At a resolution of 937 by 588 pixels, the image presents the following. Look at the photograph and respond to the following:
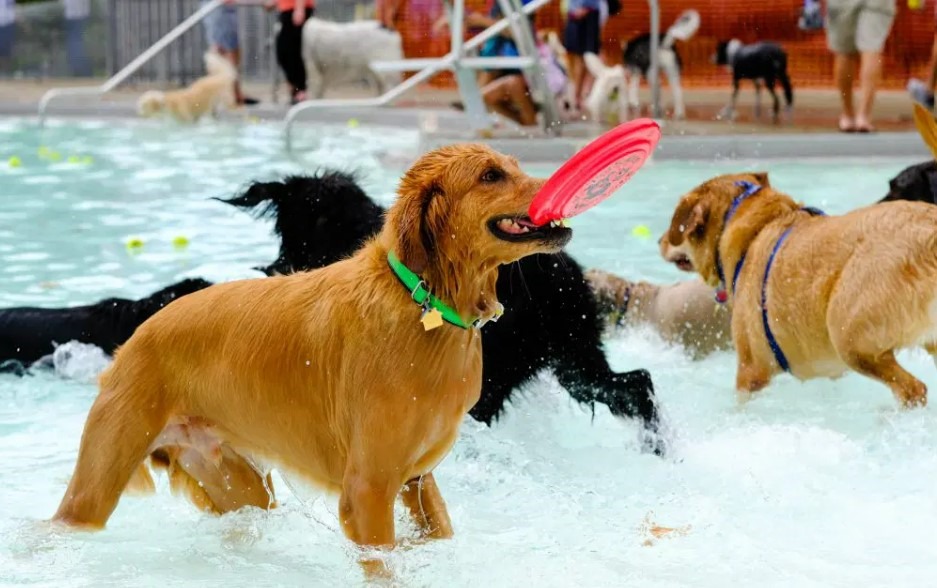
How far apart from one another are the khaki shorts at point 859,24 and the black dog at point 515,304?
9.14m

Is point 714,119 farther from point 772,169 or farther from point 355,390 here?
point 355,390

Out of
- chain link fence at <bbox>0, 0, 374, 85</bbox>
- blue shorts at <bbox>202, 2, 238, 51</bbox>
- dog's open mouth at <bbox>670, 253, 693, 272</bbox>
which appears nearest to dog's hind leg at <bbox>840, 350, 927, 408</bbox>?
dog's open mouth at <bbox>670, 253, 693, 272</bbox>

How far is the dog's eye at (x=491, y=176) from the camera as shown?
3477 millimetres

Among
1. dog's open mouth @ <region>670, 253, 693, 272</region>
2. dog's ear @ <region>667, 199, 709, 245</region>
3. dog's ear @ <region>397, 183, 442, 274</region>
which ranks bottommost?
dog's open mouth @ <region>670, 253, 693, 272</region>

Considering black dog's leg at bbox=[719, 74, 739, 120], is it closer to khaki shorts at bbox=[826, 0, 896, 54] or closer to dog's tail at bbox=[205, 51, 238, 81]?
khaki shorts at bbox=[826, 0, 896, 54]

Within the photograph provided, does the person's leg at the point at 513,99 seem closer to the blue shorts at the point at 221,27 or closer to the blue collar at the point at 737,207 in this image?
the blue shorts at the point at 221,27

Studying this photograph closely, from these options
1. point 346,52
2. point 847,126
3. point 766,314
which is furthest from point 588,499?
point 346,52

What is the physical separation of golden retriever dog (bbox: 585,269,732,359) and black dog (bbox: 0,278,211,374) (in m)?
2.48

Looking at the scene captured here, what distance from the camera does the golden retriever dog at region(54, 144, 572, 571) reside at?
3477 mm

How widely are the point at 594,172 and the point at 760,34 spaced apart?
17796 millimetres

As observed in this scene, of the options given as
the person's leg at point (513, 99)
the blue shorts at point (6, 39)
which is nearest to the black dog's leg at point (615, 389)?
the person's leg at point (513, 99)

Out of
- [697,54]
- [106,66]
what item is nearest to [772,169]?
[697,54]

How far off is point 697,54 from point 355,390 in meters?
18.2

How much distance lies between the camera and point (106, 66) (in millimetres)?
25438
